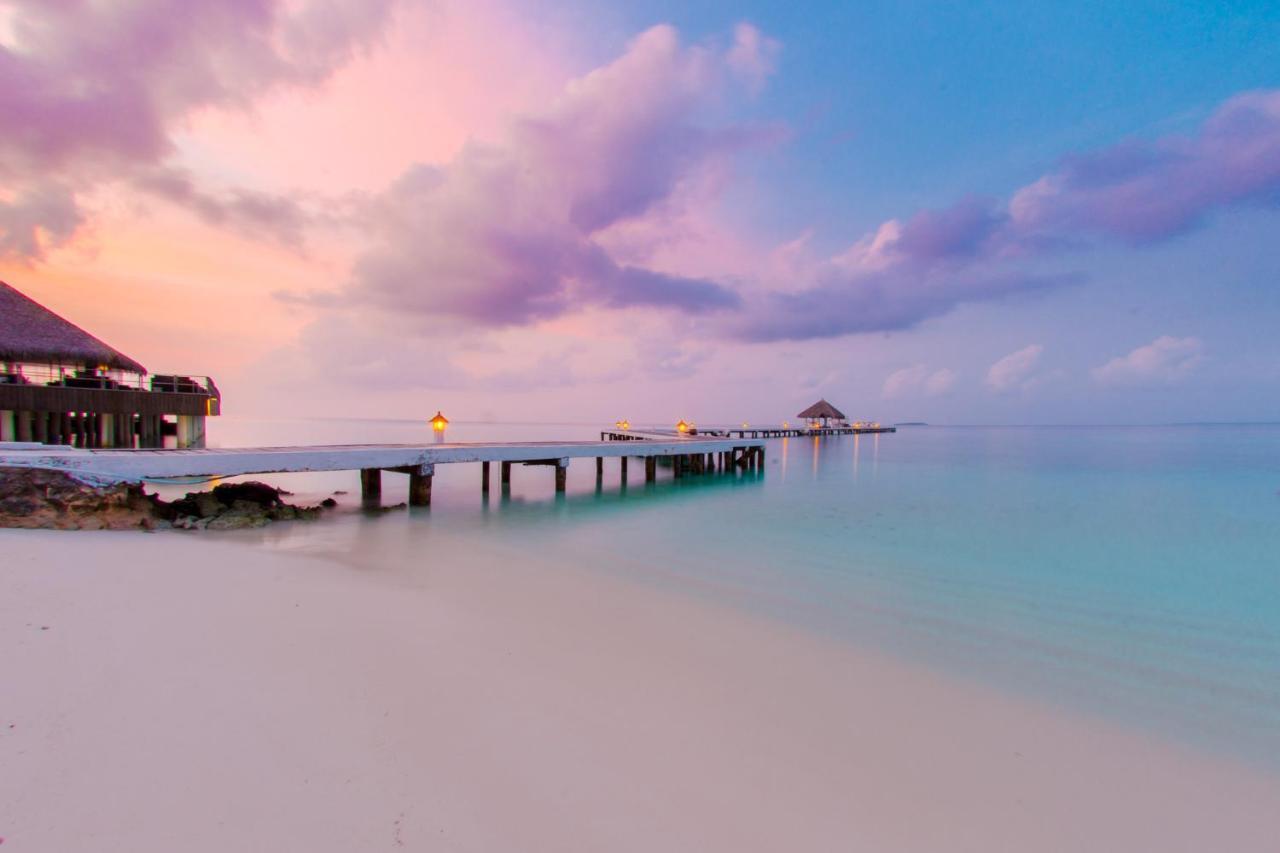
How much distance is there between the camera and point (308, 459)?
35.0 ft

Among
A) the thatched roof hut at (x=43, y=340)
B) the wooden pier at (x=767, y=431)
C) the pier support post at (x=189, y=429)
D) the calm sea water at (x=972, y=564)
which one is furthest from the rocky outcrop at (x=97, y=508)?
the wooden pier at (x=767, y=431)

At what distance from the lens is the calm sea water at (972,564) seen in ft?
17.1

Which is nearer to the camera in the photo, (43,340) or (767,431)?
(43,340)

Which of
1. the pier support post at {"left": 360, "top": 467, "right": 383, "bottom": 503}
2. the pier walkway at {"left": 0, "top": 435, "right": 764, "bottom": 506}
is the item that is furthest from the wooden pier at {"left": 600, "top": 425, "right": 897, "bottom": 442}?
the pier support post at {"left": 360, "top": 467, "right": 383, "bottom": 503}

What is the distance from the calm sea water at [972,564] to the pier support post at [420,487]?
439 millimetres

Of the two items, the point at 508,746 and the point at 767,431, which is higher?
the point at 767,431

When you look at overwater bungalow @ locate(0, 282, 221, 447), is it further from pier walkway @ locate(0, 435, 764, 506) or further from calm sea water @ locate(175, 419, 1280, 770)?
calm sea water @ locate(175, 419, 1280, 770)

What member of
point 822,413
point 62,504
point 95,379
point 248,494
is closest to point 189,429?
point 95,379

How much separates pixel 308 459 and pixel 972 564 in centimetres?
1258

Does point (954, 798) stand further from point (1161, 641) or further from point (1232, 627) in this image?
point (1232, 627)

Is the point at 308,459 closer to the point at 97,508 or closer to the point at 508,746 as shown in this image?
the point at 97,508

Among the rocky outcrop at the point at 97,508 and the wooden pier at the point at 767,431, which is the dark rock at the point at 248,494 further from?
the wooden pier at the point at 767,431

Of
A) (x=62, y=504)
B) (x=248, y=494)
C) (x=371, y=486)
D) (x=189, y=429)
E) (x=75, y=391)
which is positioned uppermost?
(x=75, y=391)

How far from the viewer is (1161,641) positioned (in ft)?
20.4
